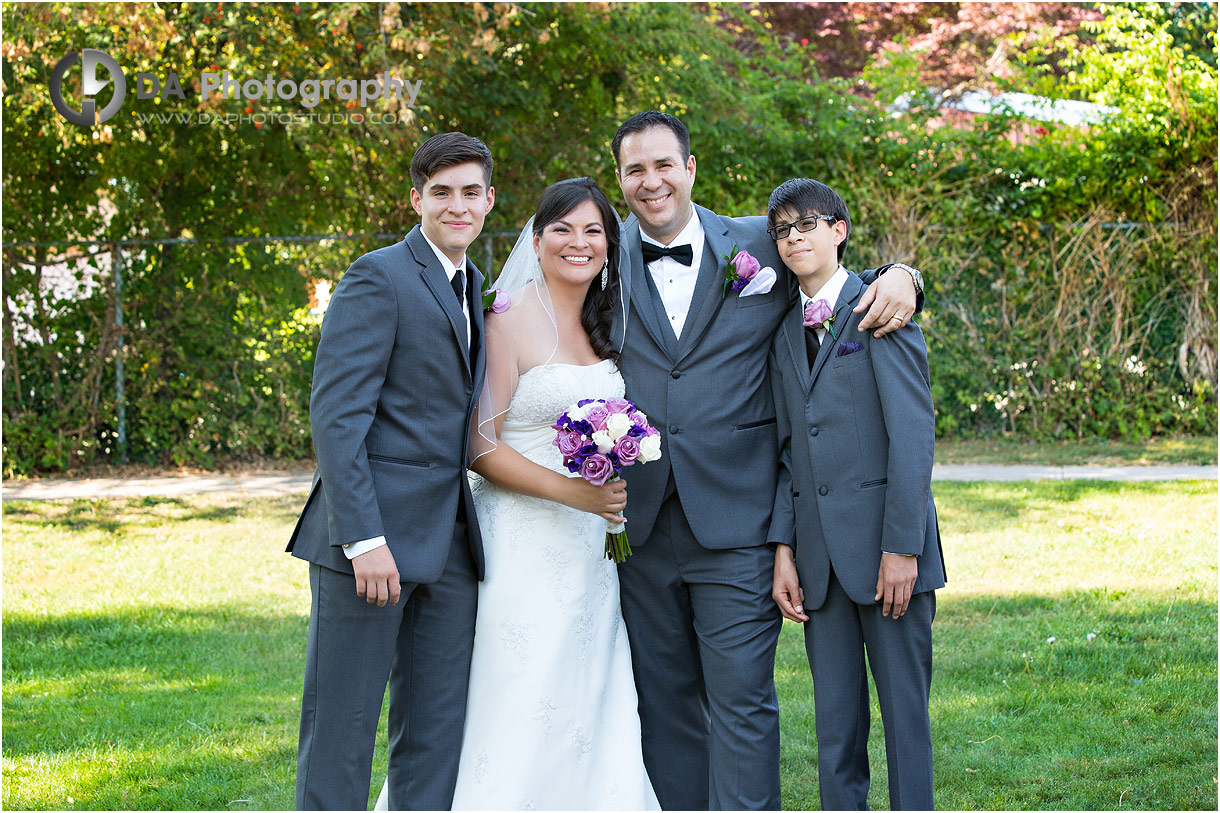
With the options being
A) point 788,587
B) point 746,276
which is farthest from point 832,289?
point 788,587

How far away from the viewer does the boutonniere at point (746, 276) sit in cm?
324

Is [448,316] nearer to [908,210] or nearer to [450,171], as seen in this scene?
[450,171]

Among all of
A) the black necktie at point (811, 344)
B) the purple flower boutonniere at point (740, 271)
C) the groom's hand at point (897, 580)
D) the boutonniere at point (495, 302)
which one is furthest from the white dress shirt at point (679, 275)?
the groom's hand at point (897, 580)

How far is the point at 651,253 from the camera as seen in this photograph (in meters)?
3.45

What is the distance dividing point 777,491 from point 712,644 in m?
0.52

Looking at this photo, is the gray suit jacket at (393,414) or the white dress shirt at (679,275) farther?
the white dress shirt at (679,275)

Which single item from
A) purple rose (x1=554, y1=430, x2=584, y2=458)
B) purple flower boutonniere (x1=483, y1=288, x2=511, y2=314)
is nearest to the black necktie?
purple rose (x1=554, y1=430, x2=584, y2=458)

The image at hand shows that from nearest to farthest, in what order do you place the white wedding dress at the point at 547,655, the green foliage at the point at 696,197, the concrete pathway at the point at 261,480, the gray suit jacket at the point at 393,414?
the gray suit jacket at the point at 393,414
the white wedding dress at the point at 547,655
the concrete pathway at the point at 261,480
the green foliage at the point at 696,197

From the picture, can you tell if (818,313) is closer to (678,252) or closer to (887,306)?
(887,306)

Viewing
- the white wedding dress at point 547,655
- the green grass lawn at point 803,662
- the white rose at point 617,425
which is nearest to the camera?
the white rose at point 617,425

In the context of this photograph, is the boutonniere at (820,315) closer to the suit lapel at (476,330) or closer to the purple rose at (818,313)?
the purple rose at (818,313)

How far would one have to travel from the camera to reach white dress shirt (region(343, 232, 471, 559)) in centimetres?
286

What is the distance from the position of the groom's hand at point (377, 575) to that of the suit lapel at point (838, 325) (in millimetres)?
1338

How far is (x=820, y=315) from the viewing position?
10.1 ft
